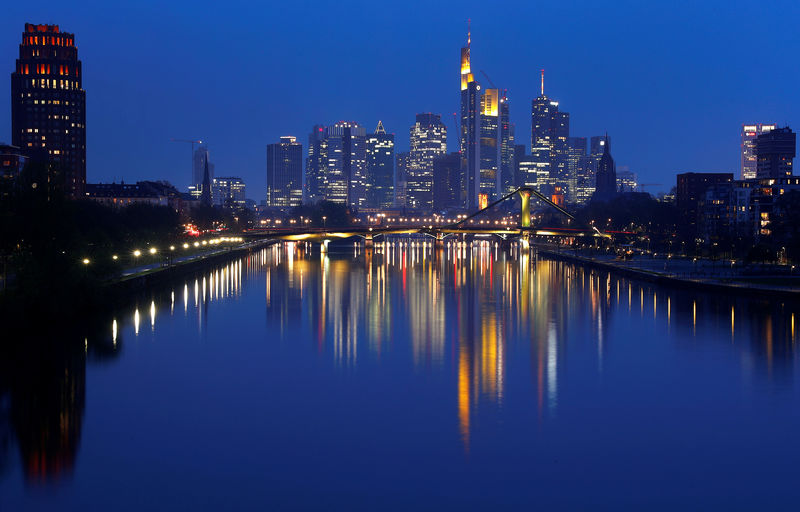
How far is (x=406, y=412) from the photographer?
57.4 feet

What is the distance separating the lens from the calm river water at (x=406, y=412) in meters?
13.0

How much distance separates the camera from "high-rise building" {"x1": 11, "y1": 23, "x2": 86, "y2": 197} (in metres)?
90.9

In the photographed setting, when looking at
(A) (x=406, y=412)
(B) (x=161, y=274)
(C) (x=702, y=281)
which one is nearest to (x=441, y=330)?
(A) (x=406, y=412)

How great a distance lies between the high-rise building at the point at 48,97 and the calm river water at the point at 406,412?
6560 cm

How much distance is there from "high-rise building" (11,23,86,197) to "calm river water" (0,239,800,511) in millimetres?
65601

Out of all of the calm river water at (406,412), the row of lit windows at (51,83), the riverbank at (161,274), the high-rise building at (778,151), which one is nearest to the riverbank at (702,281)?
the calm river water at (406,412)

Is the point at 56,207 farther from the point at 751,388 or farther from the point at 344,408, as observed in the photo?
the point at 751,388

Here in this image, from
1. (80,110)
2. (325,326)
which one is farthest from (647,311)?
(80,110)

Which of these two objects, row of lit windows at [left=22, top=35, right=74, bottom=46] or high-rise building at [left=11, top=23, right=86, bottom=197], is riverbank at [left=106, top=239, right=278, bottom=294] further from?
row of lit windows at [left=22, top=35, right=74, bottom=46]

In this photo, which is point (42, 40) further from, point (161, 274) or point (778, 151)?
point (778, 151)

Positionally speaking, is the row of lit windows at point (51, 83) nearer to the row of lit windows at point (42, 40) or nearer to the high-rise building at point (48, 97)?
the high-rise building at point (48, 97)

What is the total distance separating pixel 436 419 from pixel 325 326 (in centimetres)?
1390

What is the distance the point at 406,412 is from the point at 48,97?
84.7 meters

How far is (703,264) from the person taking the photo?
58.0 m
